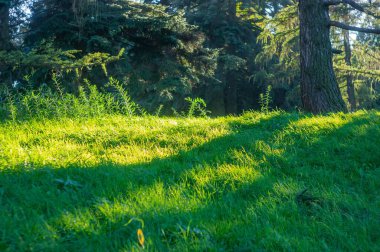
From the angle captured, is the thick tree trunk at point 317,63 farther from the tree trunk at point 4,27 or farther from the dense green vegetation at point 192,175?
the tree trunk at point 4,27

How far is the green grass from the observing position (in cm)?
262

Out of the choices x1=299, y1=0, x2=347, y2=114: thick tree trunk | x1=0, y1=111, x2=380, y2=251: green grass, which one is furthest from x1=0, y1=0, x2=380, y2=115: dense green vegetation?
x1=0, y1=111, x2=380, y2=251: green grass

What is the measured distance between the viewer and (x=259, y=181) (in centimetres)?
373

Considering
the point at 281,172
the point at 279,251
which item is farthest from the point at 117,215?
the point at 281,172

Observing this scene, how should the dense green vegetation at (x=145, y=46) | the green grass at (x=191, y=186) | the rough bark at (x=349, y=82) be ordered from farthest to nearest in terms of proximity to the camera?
the rough bark at (x=349, y=82) < the dense green vegetation at (x=145, y=46) < the green grass at (x=191, y=186)

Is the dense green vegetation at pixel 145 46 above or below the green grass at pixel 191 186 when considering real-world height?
above

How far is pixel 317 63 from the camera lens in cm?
809

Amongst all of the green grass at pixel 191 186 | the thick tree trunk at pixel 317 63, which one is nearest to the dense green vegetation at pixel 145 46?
the thick tree trunk at pixel 317 63

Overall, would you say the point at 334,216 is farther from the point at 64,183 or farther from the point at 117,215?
the point at 64,183

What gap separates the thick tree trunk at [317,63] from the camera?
8.09 metres

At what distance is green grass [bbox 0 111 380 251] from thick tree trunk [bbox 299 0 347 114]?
6.27 ft

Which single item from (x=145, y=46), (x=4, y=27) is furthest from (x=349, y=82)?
(x=4, y=27)

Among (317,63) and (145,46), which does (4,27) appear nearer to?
(145,46)

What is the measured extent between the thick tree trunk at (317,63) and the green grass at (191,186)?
1912 millimetres
